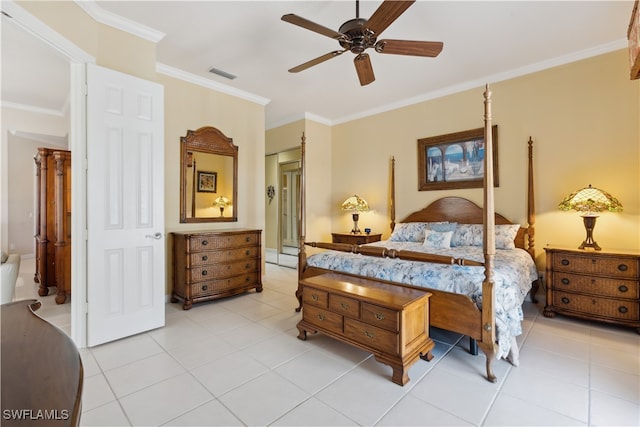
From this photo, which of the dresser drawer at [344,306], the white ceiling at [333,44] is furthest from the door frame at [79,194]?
the dresser drawer at [344,306]

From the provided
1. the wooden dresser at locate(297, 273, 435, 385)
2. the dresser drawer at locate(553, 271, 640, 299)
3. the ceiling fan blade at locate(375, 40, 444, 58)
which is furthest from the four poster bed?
the ceiling fan blade at locate(375, 40, 444, 58)

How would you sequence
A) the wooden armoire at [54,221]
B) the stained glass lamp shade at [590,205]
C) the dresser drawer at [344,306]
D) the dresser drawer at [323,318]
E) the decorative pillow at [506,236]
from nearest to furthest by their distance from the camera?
the dresser drawer at [344,306]
the dresser drawer at [323,318]
the stained glass lamp shade at [590,205]
the decorative pillow at [506,236]
the wooden armoire at [54,221]

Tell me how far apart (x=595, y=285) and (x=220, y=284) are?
13.0ft

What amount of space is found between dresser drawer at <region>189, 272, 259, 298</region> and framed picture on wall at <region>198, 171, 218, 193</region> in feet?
4.10

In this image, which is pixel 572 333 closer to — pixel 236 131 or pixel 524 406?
pixel 524 406

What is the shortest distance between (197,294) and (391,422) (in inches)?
103

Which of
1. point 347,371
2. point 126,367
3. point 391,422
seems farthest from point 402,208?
point 126,367

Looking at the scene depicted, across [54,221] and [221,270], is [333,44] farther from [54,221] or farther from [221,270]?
[54,221]

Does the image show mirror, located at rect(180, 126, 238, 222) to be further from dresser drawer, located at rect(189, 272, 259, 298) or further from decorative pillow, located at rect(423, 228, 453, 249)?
decorative pillow, located at rect(423, 228, 453, 249)

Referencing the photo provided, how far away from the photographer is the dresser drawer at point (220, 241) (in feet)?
11.5

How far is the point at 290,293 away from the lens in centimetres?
417

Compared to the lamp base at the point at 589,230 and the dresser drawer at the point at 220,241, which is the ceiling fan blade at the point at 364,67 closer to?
the dresser drawer at the point at 220,241

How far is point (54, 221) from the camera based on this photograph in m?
3.98

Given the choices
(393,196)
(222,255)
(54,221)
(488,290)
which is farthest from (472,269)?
(54,221)
